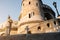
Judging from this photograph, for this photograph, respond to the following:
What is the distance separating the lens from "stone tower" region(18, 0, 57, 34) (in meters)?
32.7

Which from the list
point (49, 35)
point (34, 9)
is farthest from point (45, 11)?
point (49, 35)

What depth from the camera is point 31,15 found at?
3503 cm

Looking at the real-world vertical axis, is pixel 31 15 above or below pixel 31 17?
above

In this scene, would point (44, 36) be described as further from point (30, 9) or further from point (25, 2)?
point (25, 2)

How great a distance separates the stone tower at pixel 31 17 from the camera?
107 feet

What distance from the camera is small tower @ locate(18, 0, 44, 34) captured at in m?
33.2

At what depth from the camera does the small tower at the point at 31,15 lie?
33.2 metres

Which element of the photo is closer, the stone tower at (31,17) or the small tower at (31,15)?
the stone tower at (31,17)

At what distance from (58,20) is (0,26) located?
16.6m

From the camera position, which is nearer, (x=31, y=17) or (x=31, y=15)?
(x=31, y=17)

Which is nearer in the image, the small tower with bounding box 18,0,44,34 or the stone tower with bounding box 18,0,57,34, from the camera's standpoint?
the stone tower with bounding box 18,0,57,34

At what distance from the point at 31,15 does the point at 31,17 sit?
1.86 ft

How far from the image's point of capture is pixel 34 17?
34469 millimetres

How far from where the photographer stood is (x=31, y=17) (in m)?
34.7
